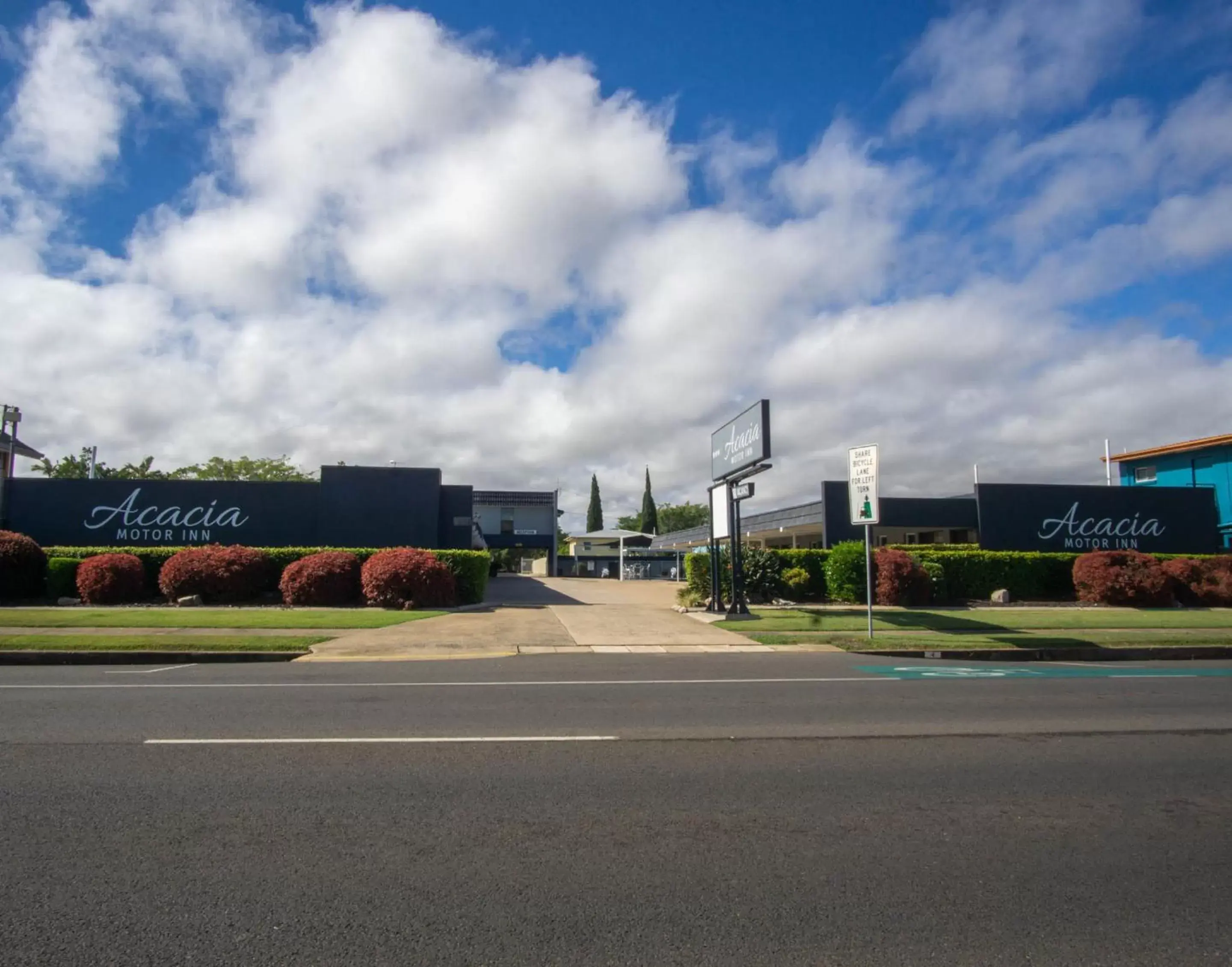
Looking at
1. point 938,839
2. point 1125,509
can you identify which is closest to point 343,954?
point 938,839

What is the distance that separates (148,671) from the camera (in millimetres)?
11883

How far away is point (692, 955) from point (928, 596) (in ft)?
73.2

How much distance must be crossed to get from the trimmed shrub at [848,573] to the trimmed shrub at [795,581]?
82cm

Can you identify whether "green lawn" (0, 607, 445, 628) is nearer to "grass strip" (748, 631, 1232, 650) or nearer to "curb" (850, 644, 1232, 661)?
"grass strip" (748, 631, 1232, 650)

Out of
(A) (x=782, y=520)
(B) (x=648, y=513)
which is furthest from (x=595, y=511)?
(A) (x=782, y=520)

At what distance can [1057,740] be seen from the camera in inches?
296

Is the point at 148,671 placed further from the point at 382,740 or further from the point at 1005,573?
the point at 1005,573

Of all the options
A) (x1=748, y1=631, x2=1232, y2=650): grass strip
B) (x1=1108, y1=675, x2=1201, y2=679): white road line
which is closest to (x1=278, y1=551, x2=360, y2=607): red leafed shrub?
(x1=748, y1=631, x2=1232, y2=650): grass strip

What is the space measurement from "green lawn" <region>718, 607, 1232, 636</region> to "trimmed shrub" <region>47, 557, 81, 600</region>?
58.9 feet

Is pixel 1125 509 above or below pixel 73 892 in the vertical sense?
above

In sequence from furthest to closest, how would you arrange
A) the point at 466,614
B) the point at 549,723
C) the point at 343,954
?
the point at 466,614 → the point at 549,723 → the point at 343,954

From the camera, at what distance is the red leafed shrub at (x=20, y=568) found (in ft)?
73.7

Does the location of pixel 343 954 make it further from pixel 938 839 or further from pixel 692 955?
pixel 938 839

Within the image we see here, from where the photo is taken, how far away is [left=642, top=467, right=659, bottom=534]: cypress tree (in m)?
103
